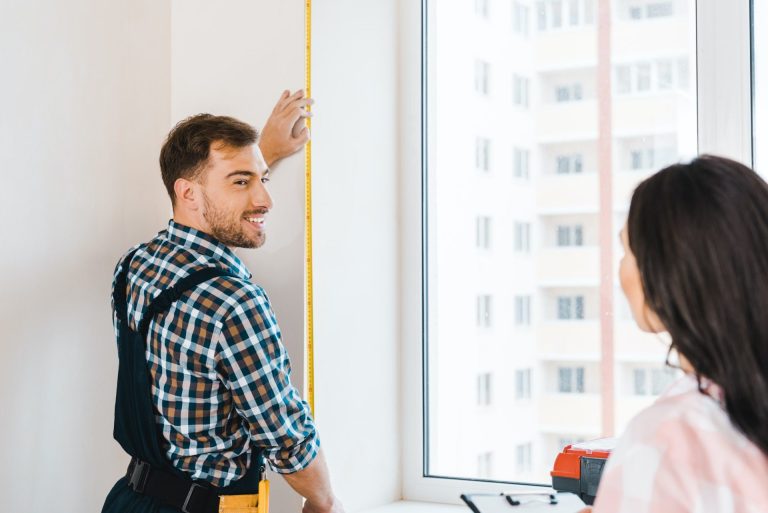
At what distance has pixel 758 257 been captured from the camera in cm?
99

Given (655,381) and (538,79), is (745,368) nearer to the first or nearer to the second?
(655,381)

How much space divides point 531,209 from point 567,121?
0.23 m

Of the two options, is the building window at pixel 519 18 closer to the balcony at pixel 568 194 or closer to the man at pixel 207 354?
the balcony at pixel 568 194

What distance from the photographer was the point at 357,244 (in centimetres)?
223

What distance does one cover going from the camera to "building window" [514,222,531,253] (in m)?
2.20

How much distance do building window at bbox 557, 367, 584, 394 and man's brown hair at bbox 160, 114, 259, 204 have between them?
905 millimetres

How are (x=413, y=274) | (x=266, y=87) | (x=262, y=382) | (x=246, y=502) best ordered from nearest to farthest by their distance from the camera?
(x=262, y=382)
(x=246, y=502)
(x=266, y=87)
(x=413, y=274)

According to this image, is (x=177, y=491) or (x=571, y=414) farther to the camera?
(x=571, y=414)

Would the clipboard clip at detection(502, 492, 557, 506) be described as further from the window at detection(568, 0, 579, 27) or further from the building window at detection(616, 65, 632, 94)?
the window at detection(568, 0, 579, 27)

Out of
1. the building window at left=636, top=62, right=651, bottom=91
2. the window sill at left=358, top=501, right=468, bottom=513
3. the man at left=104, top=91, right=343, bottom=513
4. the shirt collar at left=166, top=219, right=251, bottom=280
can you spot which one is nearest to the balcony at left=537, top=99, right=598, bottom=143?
the building window at left=636, top=62, right=651, bottom=91

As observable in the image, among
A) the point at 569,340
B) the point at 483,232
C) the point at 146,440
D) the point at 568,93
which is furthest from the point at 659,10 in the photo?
the point at 146,440

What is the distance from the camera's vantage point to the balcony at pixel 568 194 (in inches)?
84.0

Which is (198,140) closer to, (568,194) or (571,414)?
(568,194)

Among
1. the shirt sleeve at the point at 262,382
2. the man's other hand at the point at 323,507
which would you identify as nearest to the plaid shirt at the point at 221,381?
the shirt sleeve at the point at 262,382
